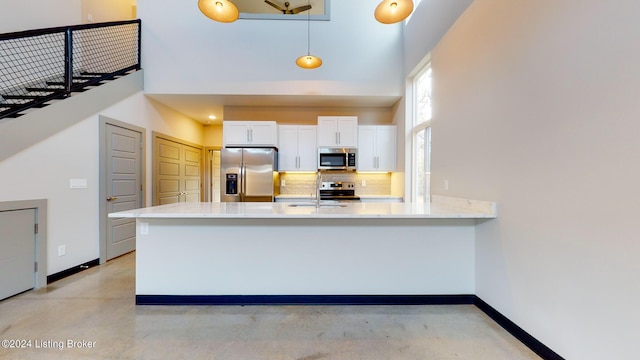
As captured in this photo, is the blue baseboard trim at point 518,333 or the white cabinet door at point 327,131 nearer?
the blue baseboard trim at point 518,333

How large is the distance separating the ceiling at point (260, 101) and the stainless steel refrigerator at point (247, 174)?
920 mm

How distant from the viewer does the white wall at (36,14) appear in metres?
2.89

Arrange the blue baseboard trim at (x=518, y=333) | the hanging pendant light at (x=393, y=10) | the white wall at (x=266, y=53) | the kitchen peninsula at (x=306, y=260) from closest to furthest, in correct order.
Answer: the blue baseboard trim at (x=518, y=333), the hanging pendant light at (x=393, y=10), the kitchen peninsula at (x=306, y=260), the white wall at (x=266, y=53)

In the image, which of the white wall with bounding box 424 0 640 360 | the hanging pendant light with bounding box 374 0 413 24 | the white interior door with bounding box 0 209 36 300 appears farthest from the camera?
the white interior door with bounding box 0 209 36 300

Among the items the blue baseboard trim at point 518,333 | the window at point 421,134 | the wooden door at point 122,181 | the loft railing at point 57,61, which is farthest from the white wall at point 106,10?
the blue baseboard trim at point 518,333

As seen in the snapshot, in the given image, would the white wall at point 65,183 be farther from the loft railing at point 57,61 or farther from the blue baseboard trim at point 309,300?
the blue baseboard trim at point 309,300

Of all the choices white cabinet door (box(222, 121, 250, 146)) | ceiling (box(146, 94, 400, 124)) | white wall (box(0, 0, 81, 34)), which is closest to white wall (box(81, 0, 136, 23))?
white wall (box(0, 0, 81, 34))

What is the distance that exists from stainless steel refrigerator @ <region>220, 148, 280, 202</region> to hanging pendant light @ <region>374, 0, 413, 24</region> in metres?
2.82

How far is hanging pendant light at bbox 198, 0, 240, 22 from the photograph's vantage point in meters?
2.10

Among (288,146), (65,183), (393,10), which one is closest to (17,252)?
(65,183)

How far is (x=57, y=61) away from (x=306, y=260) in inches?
154

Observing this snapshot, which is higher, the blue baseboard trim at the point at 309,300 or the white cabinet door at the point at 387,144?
the white cabinet door at the point at 387,144

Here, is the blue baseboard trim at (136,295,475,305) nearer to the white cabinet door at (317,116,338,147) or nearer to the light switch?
the light switch

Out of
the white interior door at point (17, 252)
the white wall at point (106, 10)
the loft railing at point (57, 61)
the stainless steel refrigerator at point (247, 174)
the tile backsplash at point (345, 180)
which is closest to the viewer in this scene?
the white interior door at point (17, 252)
